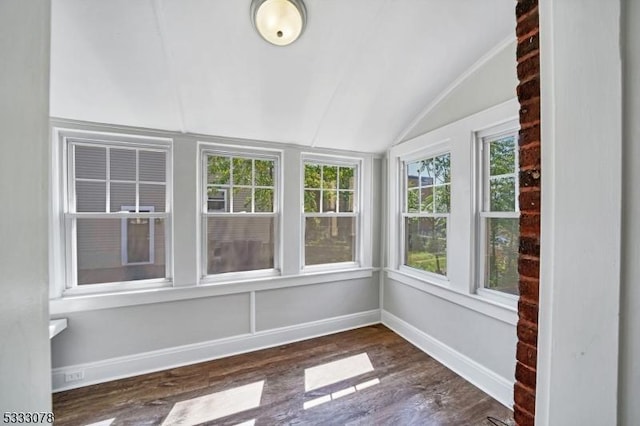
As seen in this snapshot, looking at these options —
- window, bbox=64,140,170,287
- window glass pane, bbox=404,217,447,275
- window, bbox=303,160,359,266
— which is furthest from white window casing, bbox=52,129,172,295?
window glass pane, bbox=404,217,447,275

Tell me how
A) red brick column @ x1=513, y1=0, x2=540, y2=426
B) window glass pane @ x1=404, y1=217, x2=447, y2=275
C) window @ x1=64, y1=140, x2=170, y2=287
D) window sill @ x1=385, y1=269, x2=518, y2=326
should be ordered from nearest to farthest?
red brick column @ x1=513, y1=0, x2=540, y2=426 < window sill @ x1=385, y1=269, x2=518, y2=326 < window @ x1=64, y1=140, x2=170, y2=287 < window glass pane @ x1=404, y1=217, x2=447, y2=275

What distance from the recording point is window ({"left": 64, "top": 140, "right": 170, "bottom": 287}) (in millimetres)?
2326

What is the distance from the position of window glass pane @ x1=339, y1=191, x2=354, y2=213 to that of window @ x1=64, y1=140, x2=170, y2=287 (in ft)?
6.50

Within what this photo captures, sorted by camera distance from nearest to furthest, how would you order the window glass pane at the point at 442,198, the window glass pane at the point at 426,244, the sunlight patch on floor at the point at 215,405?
the sunlight patch on floor at the point at 215,405 → the window glass pane at the point at 442,198 → the window glass pane at the point at 426,244

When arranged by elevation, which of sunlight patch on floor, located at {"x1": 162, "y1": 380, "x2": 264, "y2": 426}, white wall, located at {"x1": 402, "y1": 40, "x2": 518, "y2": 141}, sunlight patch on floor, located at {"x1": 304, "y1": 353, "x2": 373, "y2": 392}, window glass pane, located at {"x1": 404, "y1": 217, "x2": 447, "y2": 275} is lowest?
sunlight patch on floor, located at {"x1": 162, "y1": 380, "x2": 264, "y2": 426}

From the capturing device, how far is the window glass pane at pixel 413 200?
307cm

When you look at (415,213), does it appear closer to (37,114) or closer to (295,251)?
(295,251)

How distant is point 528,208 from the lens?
0.77m

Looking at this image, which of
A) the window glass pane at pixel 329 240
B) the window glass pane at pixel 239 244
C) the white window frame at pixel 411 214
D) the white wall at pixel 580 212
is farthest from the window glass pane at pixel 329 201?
the white wall at pixel 580 212

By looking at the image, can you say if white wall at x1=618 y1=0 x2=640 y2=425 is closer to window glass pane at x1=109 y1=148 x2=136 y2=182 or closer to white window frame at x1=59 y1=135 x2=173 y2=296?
white window frame at x1=59 y1=135 x2=173 y2=296

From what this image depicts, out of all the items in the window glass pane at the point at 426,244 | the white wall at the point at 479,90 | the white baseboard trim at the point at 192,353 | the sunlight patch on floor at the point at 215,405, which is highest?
the white wall at the point at 479,90

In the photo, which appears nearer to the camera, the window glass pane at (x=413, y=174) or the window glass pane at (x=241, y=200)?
the window glass pane at (x=241, y=200)

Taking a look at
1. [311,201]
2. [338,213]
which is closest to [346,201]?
[338,213]

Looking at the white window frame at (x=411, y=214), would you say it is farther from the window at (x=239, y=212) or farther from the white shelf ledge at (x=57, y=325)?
the white shelf ledge at (x=57, y=325)
